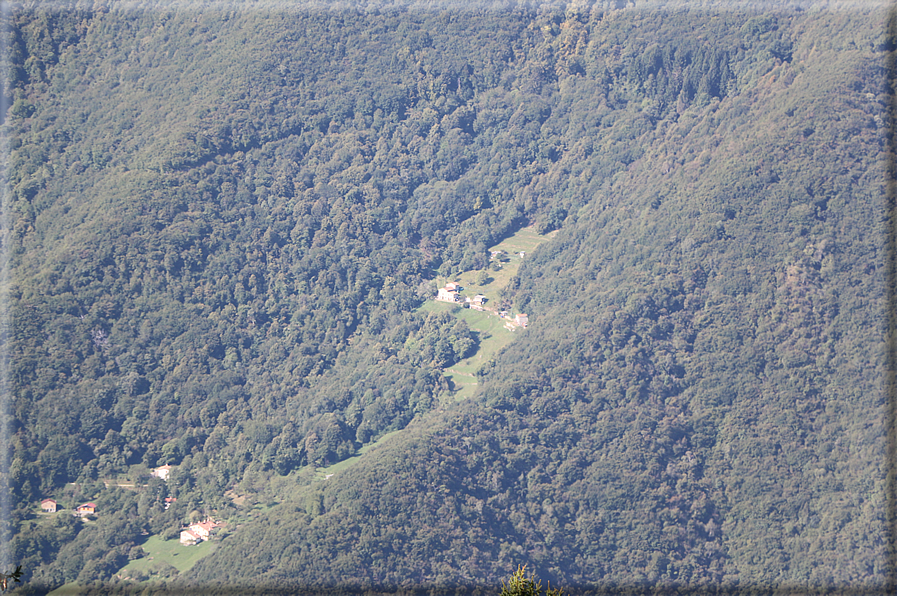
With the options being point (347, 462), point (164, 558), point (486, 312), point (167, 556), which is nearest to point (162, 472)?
point (167, 556)

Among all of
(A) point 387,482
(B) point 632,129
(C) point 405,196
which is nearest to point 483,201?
(C) point 405,196

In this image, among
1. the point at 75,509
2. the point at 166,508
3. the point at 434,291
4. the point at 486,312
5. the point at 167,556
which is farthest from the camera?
the point at 434,291

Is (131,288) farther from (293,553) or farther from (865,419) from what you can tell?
(865,419)

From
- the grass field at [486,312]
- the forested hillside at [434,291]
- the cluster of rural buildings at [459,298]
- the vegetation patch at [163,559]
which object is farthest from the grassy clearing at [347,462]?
the cluster of rural buildings at [459,298]

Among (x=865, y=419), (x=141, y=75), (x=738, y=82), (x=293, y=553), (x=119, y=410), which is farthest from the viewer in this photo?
(x=141, y=75)

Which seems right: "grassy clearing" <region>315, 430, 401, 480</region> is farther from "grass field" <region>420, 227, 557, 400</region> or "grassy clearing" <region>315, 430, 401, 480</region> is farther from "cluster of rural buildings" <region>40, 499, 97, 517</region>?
"cluster of rural buildings" <region>40, 499, 97, 517</region>

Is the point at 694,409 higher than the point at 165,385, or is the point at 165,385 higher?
the point at 165,385

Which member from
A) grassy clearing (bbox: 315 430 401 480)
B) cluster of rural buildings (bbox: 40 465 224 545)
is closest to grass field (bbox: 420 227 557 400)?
grassy clearing (bbox: 315 430 401 480)

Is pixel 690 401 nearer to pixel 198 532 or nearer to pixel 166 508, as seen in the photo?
pixel 198 532
